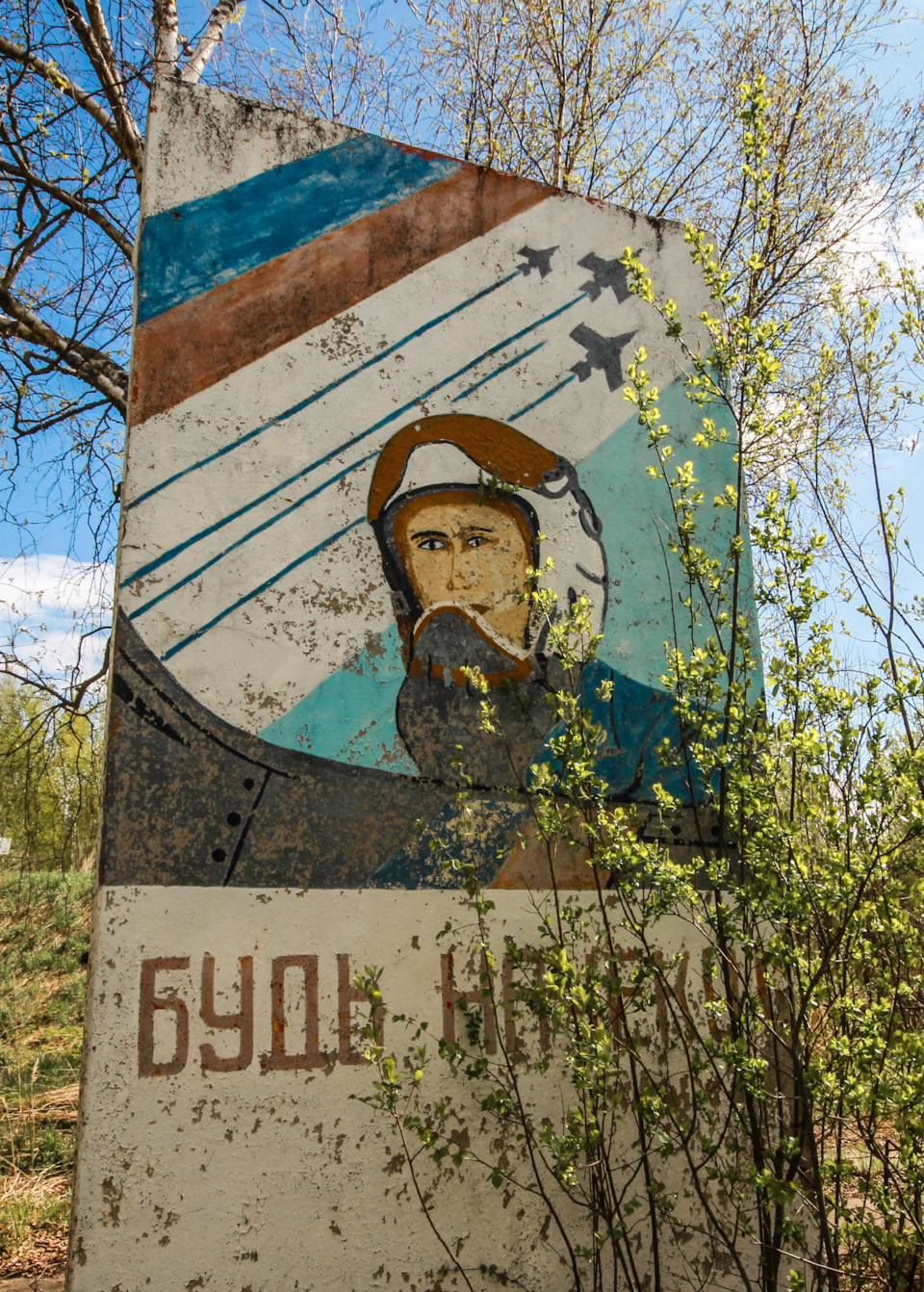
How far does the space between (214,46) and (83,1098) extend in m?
7.04

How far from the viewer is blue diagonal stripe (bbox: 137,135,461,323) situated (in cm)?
296

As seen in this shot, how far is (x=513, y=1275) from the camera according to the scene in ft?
8.15

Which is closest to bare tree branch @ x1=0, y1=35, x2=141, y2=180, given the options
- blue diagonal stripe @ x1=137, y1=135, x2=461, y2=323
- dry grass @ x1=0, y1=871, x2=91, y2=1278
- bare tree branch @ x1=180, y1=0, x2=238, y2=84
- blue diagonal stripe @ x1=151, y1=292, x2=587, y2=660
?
bare tree branch @ x1=180, y1=0, x2=238, y2=84

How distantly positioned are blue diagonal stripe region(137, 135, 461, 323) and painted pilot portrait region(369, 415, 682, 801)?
32.0 inches

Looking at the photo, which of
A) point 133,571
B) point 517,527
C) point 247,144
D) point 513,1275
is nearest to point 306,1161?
point 513,1275

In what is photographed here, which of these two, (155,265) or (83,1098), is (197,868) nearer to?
(83,1098)

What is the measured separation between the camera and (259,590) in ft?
9.23

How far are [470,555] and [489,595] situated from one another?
0.16 meters

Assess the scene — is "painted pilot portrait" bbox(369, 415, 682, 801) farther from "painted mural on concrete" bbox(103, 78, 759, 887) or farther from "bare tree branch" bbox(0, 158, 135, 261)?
"bare tree branch" bbox(0, 158, 135, 261)

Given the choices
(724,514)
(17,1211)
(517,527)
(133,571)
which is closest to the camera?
(133,571)

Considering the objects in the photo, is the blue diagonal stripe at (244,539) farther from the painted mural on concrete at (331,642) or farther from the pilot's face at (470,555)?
the pilot's face at (470,555)

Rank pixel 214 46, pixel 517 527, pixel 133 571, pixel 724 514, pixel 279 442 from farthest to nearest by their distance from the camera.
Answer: pixel 214 46, pixel 724 514, pixel 517 527, pixel 279 442, pixel 133 571

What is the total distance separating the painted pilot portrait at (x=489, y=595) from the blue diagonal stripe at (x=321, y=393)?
28 centimetres

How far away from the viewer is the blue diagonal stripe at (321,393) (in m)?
2.80
